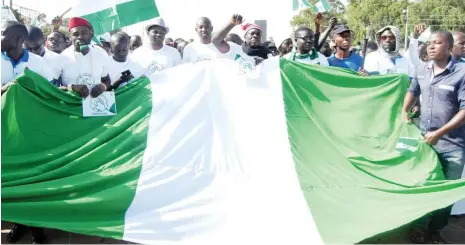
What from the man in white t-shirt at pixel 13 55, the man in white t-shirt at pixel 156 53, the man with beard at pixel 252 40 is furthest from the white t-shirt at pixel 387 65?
the man in white t-shirt at pixel 13 55

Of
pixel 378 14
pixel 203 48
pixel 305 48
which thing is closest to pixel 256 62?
pixel 305 48

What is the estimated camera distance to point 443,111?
4.47m

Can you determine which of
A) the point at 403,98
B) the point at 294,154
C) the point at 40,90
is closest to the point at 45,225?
the point at 40,90

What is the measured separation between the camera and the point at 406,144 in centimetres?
466

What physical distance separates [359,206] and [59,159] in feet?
8.23

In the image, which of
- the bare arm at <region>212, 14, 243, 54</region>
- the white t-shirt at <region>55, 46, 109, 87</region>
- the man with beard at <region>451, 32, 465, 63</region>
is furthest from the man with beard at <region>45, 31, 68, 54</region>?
the man with beard at <region>451, 32, 465, 63</region>

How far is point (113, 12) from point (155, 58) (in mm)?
653

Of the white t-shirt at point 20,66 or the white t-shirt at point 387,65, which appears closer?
the white t-shirt at point 20,66

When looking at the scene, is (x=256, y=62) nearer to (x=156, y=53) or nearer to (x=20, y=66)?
(x=156, y=53)

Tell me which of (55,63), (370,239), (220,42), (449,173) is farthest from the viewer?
(220,42)

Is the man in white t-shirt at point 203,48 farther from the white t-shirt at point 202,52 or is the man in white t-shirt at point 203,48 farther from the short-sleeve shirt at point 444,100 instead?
the short-sleeve shirt at point 444,100

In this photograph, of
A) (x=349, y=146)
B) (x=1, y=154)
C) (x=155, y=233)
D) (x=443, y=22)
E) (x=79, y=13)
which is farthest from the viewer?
(x=443, y=22)

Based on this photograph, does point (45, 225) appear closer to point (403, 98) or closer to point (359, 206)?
point (359, 206)

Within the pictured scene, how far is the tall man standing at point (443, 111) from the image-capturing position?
4.41 m
